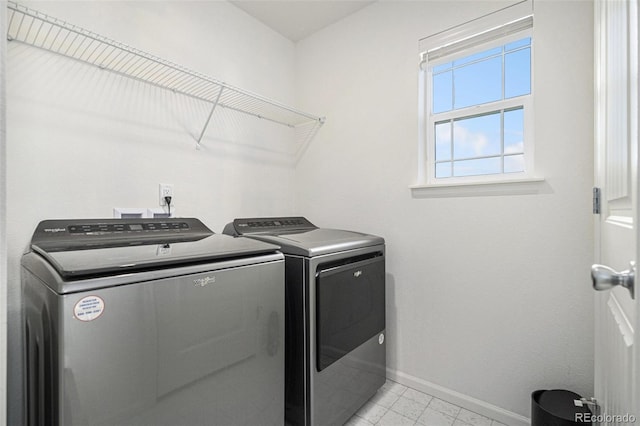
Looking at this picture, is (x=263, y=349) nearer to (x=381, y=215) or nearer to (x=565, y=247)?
(x=381, y=215)

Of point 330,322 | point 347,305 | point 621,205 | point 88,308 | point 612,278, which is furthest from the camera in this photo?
point 347,305

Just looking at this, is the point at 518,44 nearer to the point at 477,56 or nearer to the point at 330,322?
the point at 477,56

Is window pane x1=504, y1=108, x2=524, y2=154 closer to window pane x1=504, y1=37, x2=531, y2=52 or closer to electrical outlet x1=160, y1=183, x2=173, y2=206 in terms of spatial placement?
window pane x1=504, y1=37, x2=531, y2=52

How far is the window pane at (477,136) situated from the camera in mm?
1862

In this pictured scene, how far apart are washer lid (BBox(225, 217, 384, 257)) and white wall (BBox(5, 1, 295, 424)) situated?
0.27m

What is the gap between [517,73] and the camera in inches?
70.2

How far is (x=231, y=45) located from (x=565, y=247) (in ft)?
7.81

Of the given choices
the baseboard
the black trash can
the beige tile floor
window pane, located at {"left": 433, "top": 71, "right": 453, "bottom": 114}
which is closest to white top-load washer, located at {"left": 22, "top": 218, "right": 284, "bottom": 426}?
the beige tile floor

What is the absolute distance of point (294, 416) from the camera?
1546 millimetres

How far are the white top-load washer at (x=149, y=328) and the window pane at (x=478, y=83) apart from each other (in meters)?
1.54

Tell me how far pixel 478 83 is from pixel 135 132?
203 cm

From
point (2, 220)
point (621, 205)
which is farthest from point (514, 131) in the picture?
point (2, 220)

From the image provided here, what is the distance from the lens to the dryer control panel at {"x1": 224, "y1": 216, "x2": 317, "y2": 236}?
191cm

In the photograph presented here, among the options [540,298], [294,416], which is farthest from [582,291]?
[294,416]
